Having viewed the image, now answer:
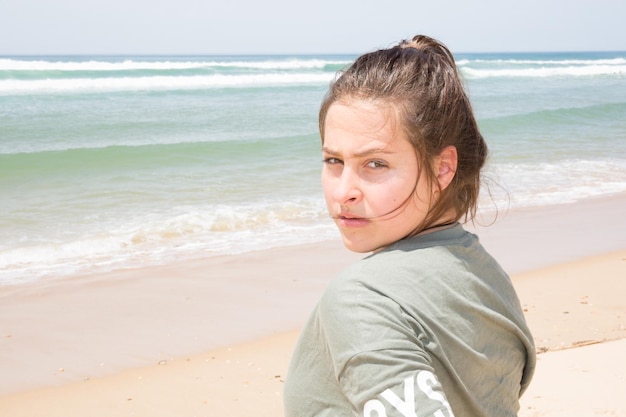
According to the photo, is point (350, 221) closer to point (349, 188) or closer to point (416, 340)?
point (349, 188)

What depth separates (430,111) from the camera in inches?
47.3

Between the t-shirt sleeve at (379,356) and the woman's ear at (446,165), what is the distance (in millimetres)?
289

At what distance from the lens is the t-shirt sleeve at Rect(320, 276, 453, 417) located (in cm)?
96

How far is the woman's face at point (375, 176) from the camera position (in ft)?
3.89

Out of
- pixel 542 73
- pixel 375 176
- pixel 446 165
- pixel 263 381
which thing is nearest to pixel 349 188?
pixel 375 176

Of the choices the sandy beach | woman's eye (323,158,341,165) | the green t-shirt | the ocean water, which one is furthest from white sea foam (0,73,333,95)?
the green t-shirt

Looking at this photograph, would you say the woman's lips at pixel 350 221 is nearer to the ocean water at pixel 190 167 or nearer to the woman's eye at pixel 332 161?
the woman's eye at pixel 332 161

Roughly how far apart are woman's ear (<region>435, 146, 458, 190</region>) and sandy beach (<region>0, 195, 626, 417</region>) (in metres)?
2.05

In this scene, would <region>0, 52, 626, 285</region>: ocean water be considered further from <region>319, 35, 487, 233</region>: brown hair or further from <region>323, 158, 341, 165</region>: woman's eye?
<region>323, 158, 341, 165</region>: woman's eye

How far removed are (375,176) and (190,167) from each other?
35.2 feet

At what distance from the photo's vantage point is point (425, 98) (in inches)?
47.2

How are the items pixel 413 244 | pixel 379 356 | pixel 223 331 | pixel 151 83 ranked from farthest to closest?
1. pixel 151 83
2. pixel 223 331
3. pixel 413 244
4. pixel 379 356

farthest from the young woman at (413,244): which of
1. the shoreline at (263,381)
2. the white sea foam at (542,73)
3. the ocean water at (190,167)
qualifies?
the white sea foam at (542,73)

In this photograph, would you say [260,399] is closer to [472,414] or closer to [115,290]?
[115,290]
